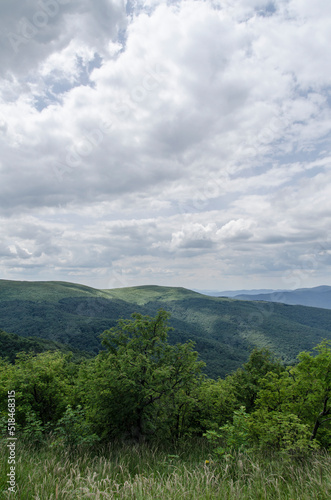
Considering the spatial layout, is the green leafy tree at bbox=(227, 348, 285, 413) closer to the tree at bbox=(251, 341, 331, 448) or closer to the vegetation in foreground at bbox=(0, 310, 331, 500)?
the vegetation in foreground at bbox=(0, 310, 331, 500)

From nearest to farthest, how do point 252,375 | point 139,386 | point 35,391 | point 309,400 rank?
point 309,400 → point 139,386 → point 35,391 → point 252,375

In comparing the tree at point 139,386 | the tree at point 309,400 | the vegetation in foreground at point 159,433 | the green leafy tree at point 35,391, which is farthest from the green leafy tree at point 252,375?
the green leafy tree at point 35,391

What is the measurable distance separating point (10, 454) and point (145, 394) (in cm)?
1040

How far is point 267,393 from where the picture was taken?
17.0 m

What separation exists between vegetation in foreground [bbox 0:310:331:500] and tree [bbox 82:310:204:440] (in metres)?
0.07

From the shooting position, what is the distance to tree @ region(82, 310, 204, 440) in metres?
15.4

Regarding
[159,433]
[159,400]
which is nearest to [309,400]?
[159,400]

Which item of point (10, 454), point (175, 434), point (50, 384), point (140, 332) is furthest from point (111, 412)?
point (50, 384)

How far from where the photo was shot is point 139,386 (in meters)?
15.5

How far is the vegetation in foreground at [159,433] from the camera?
4707 millimetres

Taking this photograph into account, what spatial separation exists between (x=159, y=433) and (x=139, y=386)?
3718 millimetres

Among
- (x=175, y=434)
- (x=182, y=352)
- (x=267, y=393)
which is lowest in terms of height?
(x=175, y=434)

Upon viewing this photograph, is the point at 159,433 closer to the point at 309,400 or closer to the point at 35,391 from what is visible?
the point at 309,400

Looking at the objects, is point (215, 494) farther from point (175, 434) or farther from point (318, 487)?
point (175, 434)
